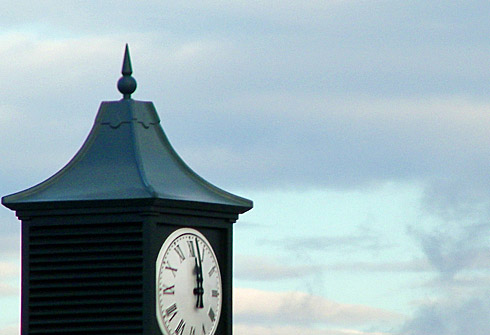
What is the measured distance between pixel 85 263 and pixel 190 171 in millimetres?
2229

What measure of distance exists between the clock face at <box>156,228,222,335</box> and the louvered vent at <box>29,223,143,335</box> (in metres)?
0.41

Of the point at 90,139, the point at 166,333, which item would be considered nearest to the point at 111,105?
the point at 90,139

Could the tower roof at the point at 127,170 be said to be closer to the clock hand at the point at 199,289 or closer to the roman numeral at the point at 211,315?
the clock hand at the point at 199,289

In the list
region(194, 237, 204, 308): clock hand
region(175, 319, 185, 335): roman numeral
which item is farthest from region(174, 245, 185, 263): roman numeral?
region(175, 319, 185, 335): roman numeral

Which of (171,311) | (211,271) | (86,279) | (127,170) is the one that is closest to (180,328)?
(171,311)

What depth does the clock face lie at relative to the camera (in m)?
42.9

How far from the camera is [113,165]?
4350cm

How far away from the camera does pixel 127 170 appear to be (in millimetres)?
43375

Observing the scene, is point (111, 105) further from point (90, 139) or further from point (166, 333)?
point (166, 333)

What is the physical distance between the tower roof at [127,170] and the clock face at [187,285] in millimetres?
627

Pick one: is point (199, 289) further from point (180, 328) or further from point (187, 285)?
point (180, 328)

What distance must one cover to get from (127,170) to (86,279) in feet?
5.66

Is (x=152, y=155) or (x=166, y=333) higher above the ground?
(x=152, y=155)

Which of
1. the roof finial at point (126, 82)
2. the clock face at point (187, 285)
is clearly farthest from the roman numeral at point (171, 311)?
the roof finial at point (126, 82)
